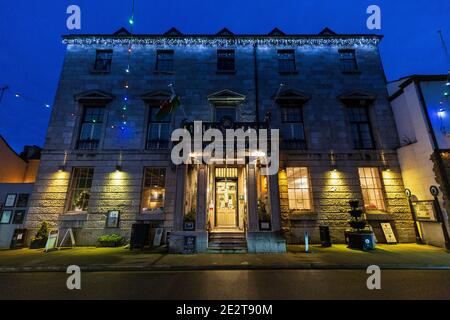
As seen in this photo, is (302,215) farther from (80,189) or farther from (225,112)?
(80,189)

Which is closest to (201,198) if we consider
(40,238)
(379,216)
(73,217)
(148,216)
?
(148,216)

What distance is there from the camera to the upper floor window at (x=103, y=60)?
14.8 meters

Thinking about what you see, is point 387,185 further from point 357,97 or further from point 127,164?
point 127,164

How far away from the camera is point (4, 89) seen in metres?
12.2

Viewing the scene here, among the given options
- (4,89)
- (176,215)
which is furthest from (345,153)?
(4,89)

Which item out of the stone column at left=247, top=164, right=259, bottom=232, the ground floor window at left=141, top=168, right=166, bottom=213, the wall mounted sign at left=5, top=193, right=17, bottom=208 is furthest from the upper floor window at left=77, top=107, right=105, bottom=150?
the stone column at left=247, top=164, right=259, bottom=232

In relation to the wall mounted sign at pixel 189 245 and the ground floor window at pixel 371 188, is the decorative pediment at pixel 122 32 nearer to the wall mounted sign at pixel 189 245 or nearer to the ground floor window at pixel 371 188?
the wall mounted sign at pixel 189 245

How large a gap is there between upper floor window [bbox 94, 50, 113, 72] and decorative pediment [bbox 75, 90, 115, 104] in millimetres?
2187

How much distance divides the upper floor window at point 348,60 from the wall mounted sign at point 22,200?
2333 cm

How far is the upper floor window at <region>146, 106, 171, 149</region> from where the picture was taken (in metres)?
13.4

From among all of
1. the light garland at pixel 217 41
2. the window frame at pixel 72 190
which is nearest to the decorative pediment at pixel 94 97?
the light garland at pixel 217 41

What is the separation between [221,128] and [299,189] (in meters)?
6.52

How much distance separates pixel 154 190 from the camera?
41.9ft

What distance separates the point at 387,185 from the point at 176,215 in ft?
43.4
